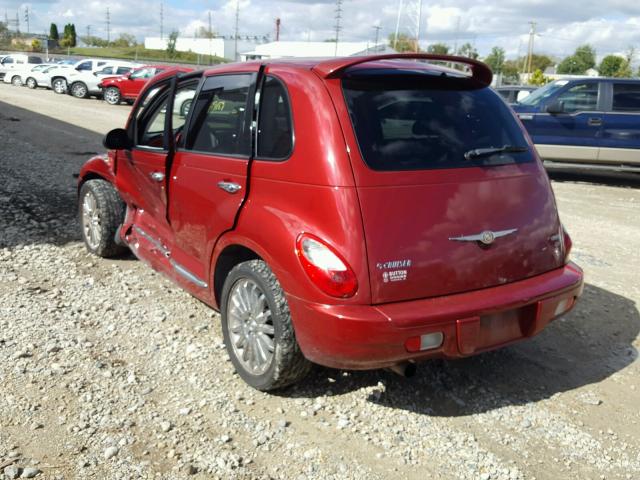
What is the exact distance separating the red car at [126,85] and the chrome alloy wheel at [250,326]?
74.7ft

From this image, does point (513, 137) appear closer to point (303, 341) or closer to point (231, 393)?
point (303, 341)

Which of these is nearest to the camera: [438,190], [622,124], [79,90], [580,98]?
[438,190]

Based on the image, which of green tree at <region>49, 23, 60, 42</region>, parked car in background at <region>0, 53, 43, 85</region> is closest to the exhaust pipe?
parked car in background at <region>0, 53, 43, 85</region>

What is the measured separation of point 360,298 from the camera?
2955mm

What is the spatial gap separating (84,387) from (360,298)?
5.72 ft

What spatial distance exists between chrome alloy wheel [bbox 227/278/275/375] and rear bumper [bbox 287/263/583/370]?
A: 316 mm

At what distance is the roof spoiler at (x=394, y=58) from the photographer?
3295mm

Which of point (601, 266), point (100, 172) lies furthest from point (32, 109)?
point (601, 266)

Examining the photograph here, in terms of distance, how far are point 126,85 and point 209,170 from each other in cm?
2282

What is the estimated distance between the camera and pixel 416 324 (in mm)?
2953

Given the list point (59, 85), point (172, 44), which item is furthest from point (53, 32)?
point (59, 85)

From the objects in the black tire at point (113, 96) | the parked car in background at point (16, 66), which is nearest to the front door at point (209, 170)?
the black tire at point (113, 96)

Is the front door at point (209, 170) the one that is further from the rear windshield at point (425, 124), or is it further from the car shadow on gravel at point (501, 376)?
the car shadow on gravel at point (501, 376)

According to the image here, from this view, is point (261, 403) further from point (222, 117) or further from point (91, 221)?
point (91, 221)
